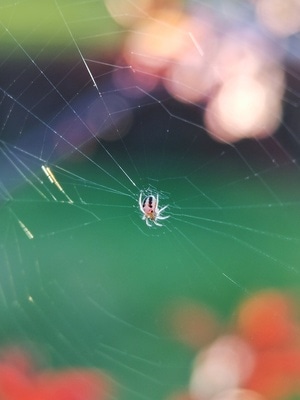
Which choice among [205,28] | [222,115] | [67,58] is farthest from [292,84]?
[67,58]

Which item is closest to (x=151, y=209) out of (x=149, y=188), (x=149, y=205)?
(x=149, y=205)

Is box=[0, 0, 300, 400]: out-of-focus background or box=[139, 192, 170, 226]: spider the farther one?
box=[139, 192, 170, 226]: spider

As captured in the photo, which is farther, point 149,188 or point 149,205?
point 149,188

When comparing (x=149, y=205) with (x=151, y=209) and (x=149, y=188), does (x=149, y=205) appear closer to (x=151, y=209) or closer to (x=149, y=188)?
(x=151, y=209)

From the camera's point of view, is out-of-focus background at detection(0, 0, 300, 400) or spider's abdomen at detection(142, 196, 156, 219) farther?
spider's abdomen at detection(142, 196, 156, 219)

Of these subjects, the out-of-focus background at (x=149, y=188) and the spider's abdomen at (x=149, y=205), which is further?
the spider's abdomen at (x=149, y=205)
